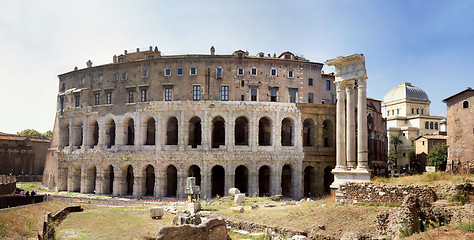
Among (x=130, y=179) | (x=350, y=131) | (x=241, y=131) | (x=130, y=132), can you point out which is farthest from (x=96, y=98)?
(x=350, y=131)

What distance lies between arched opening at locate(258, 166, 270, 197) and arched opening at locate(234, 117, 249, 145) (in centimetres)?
350

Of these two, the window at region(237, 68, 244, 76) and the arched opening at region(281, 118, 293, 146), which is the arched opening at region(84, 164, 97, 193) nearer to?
the window at region(237, 68, 244, 76)

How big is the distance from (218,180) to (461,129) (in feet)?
75.2

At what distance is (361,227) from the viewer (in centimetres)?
1570

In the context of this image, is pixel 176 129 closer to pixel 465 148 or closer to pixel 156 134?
pixel 156 134

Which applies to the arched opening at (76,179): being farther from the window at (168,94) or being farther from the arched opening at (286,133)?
the arched opening at (286,133)

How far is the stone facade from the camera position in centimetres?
3027

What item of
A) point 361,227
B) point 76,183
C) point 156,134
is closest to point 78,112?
point 76,183

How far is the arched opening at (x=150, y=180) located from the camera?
40.6 meters

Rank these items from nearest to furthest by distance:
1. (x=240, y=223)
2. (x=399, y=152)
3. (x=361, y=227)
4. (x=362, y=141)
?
(x=361, y=227)
(x=240, y=223)
(x=362, y=141)
(x=399, y=152)

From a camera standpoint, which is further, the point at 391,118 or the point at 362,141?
the point at 391,118

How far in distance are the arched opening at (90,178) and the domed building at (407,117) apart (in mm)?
55695

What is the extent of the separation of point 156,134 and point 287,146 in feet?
43.4

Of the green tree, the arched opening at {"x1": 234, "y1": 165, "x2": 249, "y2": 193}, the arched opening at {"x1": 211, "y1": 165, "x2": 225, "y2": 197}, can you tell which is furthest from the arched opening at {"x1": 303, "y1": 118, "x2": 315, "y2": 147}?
the green tree
